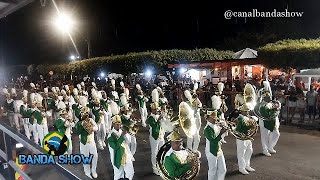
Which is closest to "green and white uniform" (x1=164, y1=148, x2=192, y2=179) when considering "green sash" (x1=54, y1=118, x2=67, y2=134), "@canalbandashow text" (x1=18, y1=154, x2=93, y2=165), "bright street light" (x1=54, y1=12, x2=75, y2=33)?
"@canalbandashow text" (x1=18, y1=154, x2=93, y2=165)

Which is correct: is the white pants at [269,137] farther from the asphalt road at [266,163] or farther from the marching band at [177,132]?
the asphalt road at [266,163]

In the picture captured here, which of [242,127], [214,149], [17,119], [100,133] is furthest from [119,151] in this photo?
[17,119]

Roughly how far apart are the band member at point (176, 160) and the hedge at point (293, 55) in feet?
40.8

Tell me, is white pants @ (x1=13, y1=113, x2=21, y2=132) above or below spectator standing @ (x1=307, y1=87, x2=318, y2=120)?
below

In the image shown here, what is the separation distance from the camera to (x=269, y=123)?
10.2 meters

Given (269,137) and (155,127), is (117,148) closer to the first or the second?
(155,127)

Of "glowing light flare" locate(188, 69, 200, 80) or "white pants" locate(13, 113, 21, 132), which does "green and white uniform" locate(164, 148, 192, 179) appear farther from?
"glowing light flare" locate(188, 69, 200, 80)

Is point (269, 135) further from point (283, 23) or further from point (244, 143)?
point (283, 23)

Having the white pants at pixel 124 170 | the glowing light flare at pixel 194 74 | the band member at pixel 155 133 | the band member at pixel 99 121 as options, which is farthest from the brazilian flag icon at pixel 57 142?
the glowing light flare at pixel 194 74

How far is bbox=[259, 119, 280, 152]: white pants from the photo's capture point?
1020 cm

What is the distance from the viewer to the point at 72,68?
120 ft

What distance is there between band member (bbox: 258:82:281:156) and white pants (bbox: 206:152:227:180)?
10.6ft

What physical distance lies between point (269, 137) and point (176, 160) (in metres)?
5.65

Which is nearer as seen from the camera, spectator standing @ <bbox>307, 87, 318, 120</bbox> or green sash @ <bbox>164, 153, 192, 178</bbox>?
green sash @ <bbox>164, 153, 192, 178</bbox>
